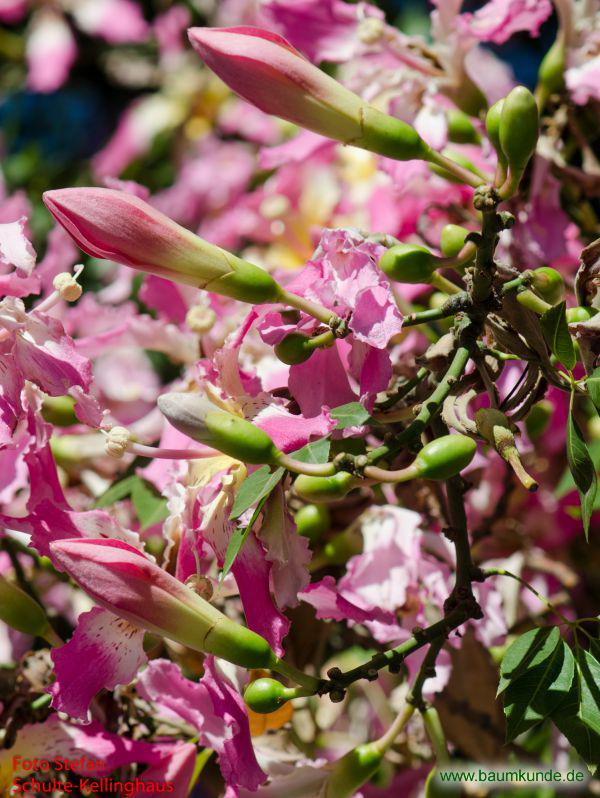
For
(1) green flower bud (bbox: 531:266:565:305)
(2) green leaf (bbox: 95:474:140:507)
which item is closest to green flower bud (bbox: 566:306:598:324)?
(1) green flower bud (bbox: 531:266:565:305)

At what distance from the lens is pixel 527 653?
475 mm

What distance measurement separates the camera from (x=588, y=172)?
2.51ft

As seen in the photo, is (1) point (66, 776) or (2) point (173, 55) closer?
(1) point (66, 776)

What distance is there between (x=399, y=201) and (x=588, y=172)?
153 mm

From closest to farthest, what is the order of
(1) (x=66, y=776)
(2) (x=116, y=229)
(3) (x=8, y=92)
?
(2) (x=116, y=229), (1) (x=66, y=776), (3) (x=8, y=92)

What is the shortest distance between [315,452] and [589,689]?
6.9 inches

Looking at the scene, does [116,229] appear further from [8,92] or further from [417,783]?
[8,92]

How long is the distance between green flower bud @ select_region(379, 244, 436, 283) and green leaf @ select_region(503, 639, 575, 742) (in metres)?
0.20

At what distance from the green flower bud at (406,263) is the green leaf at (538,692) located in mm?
201

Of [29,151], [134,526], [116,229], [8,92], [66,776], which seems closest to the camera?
[116,229]

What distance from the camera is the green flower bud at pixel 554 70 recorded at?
2.40 feet

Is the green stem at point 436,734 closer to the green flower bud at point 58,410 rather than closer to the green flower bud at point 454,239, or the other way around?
the green flower bud at point 454,239

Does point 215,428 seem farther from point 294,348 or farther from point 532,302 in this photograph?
point 532,302

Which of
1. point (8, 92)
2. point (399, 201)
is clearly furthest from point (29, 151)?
point (399, 201)
